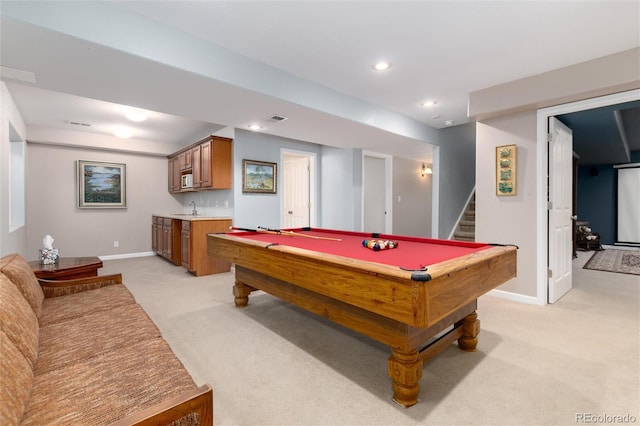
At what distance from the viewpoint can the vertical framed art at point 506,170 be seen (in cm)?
324

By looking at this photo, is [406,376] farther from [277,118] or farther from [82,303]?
[277,118]

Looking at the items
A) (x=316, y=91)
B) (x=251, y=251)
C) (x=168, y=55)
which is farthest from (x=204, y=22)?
(x=251, y=251)

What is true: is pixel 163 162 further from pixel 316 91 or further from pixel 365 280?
pixel 365 280

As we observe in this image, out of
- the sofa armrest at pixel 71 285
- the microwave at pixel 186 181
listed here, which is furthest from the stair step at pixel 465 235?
the sofa armrest at pixel 71 285

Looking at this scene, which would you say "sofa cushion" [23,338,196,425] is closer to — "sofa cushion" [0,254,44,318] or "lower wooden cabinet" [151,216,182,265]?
"sofa cushion" [0,254,44,318]

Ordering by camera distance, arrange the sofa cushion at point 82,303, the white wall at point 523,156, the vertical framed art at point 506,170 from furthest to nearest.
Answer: the vertical framed art at point 506,170, the white wall at point 523,156, the sofa cushion at point 82,303

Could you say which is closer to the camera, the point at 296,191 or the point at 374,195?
the point at 296,191

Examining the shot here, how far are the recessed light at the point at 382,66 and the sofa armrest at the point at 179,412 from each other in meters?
2.75

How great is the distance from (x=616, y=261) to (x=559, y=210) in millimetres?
3591

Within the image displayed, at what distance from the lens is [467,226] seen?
18.7 feet

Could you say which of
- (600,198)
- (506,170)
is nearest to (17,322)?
(506,170)

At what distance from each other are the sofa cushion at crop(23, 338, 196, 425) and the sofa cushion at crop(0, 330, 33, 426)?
5cm

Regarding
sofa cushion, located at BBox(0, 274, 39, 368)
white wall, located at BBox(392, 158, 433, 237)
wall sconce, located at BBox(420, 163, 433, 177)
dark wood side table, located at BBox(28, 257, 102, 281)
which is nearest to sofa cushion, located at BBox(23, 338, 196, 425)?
sofa cushion, located at BBox(0, 274, 39, 368)

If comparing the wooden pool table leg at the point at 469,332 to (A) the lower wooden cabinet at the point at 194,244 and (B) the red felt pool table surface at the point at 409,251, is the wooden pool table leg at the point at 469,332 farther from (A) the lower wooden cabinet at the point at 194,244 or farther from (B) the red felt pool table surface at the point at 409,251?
(A) the lower wooden cabinet at the point at 194,244
